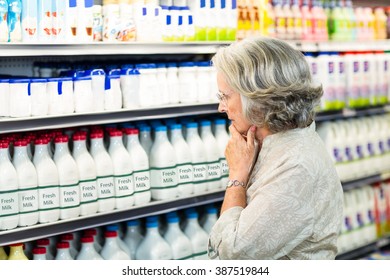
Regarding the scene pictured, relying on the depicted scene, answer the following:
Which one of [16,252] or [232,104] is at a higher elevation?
[232,104]

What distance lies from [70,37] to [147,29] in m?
0.48

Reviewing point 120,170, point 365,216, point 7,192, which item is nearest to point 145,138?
point 120,170

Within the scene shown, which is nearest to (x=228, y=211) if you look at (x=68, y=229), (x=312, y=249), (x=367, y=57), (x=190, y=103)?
(x=312, y=249)

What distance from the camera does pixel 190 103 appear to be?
3.56 meters

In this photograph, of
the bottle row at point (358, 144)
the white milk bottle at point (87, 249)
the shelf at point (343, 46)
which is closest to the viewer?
the white milk bottle at point (87, 249)

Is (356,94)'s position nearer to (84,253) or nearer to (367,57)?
(367,57)

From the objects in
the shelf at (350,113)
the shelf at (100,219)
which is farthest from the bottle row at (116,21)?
the shelf at (350,113)

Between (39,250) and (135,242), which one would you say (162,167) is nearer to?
(135,242)

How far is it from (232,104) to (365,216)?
3.17m

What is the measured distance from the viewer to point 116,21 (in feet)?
10.6

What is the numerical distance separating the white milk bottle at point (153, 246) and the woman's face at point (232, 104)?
143 cm

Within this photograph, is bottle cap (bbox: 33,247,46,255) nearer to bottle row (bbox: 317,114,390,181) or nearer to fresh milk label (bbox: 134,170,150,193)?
fresh milk label (bbox: 134,170,150,193)

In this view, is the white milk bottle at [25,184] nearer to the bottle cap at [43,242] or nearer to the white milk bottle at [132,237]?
the bottle cap at [43,242]

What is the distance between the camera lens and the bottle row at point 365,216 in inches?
190
